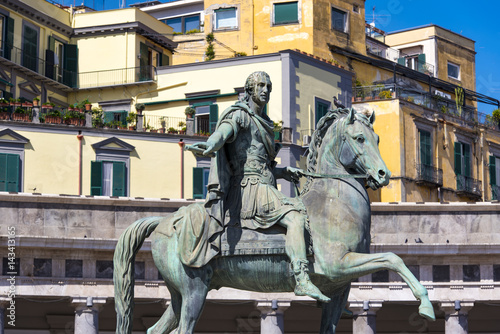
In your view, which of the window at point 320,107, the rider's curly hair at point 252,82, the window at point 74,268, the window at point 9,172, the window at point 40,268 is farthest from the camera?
the window at point 320,107

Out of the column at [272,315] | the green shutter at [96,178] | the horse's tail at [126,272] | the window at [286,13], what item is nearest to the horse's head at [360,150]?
the horse's tail at [126,272]

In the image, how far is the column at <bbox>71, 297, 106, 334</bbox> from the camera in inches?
1680

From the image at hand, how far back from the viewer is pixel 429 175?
63688 millimetres

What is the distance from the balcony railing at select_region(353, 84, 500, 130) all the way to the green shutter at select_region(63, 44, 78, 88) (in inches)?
549

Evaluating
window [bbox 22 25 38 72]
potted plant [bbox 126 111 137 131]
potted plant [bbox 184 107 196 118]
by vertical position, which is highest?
window [bbox 22 25 38 72]

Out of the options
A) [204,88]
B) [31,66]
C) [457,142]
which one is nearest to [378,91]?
[457,142]

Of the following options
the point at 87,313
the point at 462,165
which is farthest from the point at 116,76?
the point at 87,313

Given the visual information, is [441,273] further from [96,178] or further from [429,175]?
[429,175]

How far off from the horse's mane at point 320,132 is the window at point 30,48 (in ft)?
144

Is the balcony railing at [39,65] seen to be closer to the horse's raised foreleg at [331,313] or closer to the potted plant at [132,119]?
the potted plant at [132,119]

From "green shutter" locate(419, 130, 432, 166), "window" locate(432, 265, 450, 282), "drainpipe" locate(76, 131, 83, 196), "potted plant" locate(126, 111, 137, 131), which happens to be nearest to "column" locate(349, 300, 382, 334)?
"window" locate(432, 265, 450, 282)

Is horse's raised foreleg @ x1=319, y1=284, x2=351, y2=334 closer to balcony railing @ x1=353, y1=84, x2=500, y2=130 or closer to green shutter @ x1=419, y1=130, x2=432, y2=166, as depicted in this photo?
balcony railing @ x1=353, y1=84, x2=500, y2=130

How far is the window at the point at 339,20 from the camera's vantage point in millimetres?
67375

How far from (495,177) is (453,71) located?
38.2 ft
